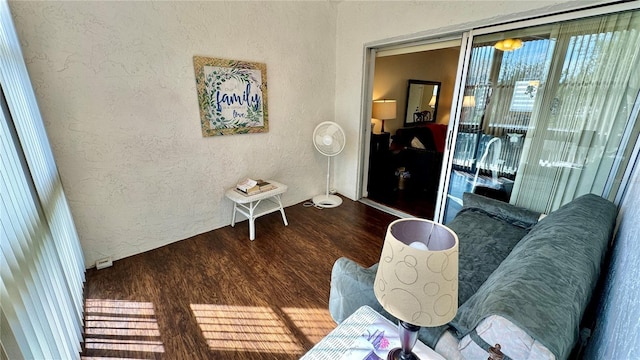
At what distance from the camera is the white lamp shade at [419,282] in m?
0.66

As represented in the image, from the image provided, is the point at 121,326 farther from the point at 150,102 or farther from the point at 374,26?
the point at 374,26

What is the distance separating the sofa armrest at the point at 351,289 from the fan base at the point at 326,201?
2.03 m

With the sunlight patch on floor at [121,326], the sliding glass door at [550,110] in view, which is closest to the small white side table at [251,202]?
the sunlight patch on floor at [121,326]

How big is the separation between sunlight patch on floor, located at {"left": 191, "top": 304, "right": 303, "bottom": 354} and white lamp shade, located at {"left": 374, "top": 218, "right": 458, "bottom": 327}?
1.08 m

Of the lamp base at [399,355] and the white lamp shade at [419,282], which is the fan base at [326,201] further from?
the white lamp shade at [419,282]

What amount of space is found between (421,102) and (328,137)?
2.93 m

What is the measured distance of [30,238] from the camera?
1.06 m

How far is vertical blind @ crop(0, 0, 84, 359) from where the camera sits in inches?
32.4

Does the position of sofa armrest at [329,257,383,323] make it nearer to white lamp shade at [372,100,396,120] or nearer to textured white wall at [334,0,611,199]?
textured white wall at [334,0,611,199]

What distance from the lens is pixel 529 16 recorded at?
1876 millimetres

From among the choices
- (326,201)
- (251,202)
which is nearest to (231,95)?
(251,202)

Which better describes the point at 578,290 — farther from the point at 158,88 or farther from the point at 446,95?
the point at 446,95

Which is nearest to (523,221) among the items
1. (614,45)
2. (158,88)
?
(614,45)

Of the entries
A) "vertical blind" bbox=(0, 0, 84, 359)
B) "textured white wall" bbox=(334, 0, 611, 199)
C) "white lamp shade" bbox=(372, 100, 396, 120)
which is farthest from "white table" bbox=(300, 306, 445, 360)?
"white lamp shade" bbox=(372, 100, 396, 120)
